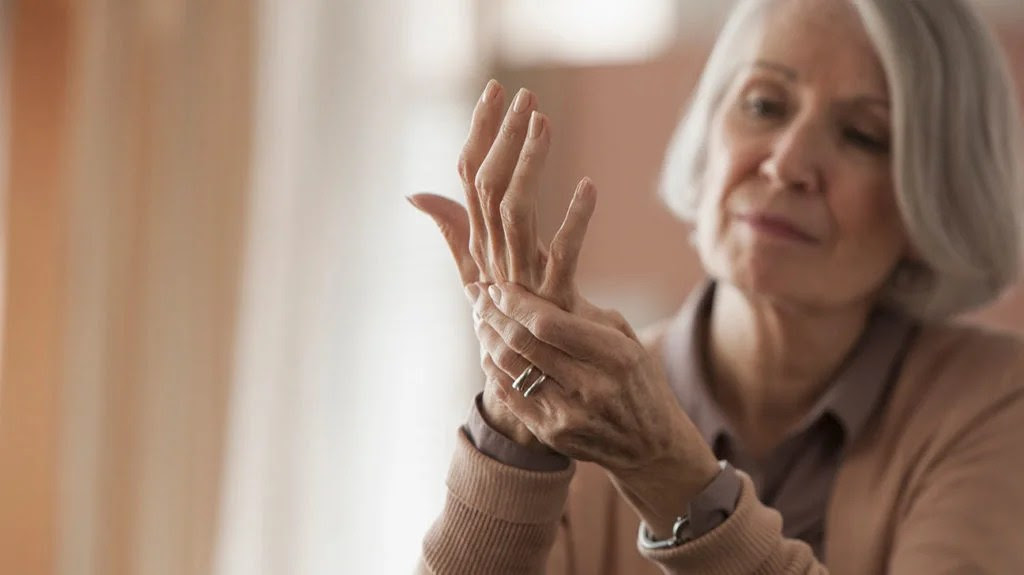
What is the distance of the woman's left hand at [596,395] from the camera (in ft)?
3.31

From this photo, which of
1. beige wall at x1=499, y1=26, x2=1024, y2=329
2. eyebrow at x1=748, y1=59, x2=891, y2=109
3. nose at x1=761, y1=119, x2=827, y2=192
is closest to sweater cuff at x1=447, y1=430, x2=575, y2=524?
nose at x1=761, y1=119, x2=827, y2=192

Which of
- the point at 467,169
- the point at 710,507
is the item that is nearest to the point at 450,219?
the point at 467,169

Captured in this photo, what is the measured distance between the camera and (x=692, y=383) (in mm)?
1502

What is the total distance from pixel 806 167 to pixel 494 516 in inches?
21.5

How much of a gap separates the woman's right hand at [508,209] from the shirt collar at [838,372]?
0.40m

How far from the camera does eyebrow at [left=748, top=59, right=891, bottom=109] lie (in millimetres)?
1410

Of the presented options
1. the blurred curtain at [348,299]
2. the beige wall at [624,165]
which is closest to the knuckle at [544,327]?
the blurred curtain at [348,299]

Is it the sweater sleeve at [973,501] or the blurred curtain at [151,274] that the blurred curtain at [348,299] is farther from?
the sweater sleeve at [973,501]

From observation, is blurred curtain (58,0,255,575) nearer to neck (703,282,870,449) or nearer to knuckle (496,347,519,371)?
neck (703,282,870,449)

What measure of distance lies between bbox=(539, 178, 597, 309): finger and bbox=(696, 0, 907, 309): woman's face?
0.42m

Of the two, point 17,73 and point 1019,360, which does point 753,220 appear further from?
point 17,73

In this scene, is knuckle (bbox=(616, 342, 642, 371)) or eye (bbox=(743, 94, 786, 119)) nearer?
knuckle (bbox=(616, 342, 642, 371))

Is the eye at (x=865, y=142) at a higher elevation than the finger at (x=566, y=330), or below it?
higher

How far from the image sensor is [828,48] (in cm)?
141
